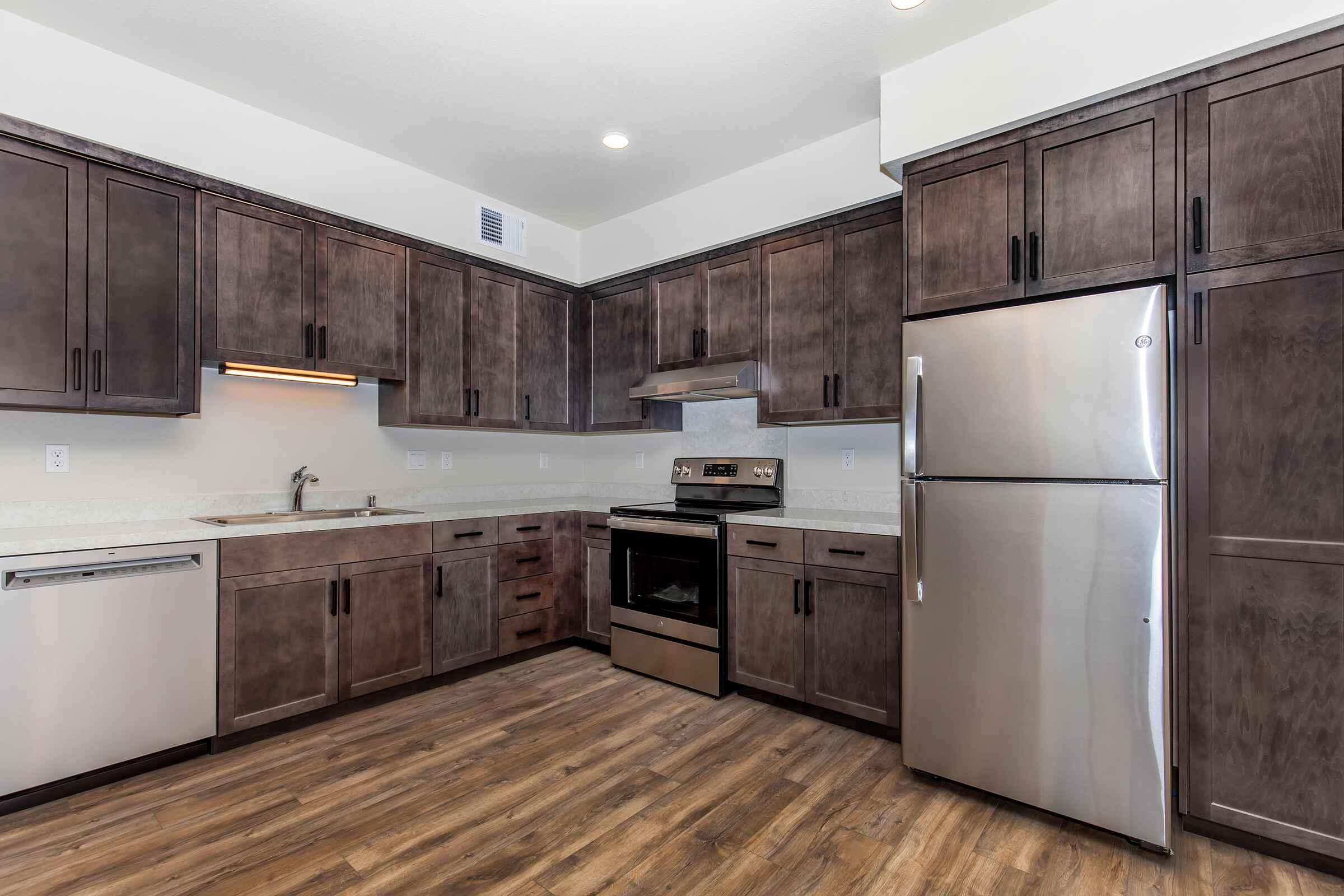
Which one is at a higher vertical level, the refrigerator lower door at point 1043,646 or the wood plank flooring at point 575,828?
the refrigerator lower door at point 1043,646

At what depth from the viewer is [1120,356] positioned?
Answer: 2047mm

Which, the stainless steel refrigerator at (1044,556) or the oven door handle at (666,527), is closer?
the stainless steel refrigerator at (1044,556)

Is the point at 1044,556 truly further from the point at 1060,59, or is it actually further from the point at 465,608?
the point at 465,608

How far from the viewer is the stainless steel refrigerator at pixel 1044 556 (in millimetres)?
2006

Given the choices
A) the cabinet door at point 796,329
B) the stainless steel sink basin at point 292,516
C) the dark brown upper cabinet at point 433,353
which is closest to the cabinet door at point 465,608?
the stainless steel sink basin at point 292,516

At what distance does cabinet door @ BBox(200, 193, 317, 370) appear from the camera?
2793 mm

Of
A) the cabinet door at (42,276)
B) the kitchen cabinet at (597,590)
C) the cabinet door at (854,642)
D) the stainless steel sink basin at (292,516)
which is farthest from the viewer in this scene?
the kitchen cabinet at (597,590)

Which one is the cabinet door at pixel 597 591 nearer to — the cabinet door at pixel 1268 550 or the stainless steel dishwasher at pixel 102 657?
the stainless steel dishwasher at pixel 102 657

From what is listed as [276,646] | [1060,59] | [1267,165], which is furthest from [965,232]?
[276,646]

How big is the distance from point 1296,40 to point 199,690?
14.1 feet

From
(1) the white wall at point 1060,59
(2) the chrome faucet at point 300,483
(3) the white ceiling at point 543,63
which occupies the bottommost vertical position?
(2) the chrome faucet at point 300,483

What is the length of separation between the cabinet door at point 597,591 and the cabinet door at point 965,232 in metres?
2.29

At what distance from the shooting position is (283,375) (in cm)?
319

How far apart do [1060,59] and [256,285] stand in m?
3.34
